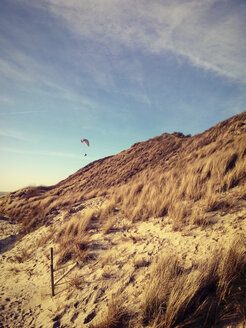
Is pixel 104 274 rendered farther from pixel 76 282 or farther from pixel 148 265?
pixel 148 265

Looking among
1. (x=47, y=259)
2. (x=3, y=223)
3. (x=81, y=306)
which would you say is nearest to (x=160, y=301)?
(x=81, y=306)

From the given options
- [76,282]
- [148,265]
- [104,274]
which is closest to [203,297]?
[148,265]

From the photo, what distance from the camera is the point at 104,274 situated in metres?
3.64

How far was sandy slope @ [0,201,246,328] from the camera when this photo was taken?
9.99 ft

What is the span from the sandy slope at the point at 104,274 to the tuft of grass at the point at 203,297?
1.31 ft

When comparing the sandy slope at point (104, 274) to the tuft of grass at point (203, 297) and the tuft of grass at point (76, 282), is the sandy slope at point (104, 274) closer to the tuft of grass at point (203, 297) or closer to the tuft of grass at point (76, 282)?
the tuft of grass at point (76, 282)

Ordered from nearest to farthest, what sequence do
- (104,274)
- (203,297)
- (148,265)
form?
(203,297) < (148,265) < (104,274)

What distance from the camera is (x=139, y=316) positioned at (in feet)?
8.09

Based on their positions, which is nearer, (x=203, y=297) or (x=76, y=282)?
(x=203, y=297)

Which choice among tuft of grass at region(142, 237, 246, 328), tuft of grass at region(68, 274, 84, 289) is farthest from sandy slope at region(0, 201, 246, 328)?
tuft of grass at region(142, 237, 246, 328)

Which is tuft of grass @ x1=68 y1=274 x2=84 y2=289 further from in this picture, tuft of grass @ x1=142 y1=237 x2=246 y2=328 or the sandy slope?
tuft of grass @ x1=142 y1=237 x2=246 y2=328

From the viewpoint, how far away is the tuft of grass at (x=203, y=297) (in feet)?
6.71

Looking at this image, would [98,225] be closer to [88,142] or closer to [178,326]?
[178,326]

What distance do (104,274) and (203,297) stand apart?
212 cm
